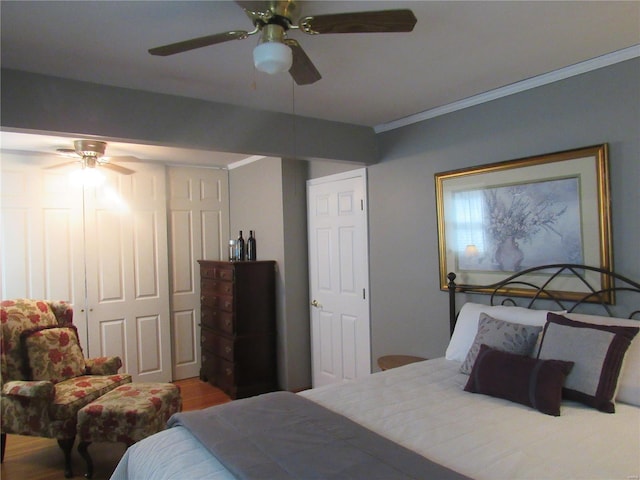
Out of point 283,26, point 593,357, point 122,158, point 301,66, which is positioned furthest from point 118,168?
point 593,357

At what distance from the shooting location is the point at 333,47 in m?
2.02

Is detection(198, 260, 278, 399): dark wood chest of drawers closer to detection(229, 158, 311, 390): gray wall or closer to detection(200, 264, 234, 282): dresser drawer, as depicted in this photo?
detection(200, 264, 234, 282): dresser drawer

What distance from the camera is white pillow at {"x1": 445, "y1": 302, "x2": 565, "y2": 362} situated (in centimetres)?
227

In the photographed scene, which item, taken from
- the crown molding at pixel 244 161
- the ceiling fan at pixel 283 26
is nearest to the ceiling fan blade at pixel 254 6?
the ceiling fan at pixel 283 26

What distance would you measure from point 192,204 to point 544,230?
362cm

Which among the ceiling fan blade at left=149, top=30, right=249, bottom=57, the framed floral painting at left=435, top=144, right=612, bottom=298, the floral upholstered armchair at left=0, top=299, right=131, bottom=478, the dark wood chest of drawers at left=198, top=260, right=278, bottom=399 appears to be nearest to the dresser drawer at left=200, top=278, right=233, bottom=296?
the dark wood chest of drawers at left=198, top=260, right=278, bottom=399

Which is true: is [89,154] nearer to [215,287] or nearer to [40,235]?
[40,235]

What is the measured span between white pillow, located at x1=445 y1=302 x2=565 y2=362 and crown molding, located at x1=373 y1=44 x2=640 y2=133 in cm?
131

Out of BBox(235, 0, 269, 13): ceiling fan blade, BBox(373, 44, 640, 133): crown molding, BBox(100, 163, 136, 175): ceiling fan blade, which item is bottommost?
BBox(235, 0, 269, 13): ceiling fan blade

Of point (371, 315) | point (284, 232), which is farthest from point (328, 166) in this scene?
point (371, 315)

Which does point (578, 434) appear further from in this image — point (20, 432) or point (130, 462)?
→ point (20, 432)

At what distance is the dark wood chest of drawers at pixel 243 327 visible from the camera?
4.00m

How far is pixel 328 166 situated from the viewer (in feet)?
13.2

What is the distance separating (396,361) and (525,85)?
199 centimetres
